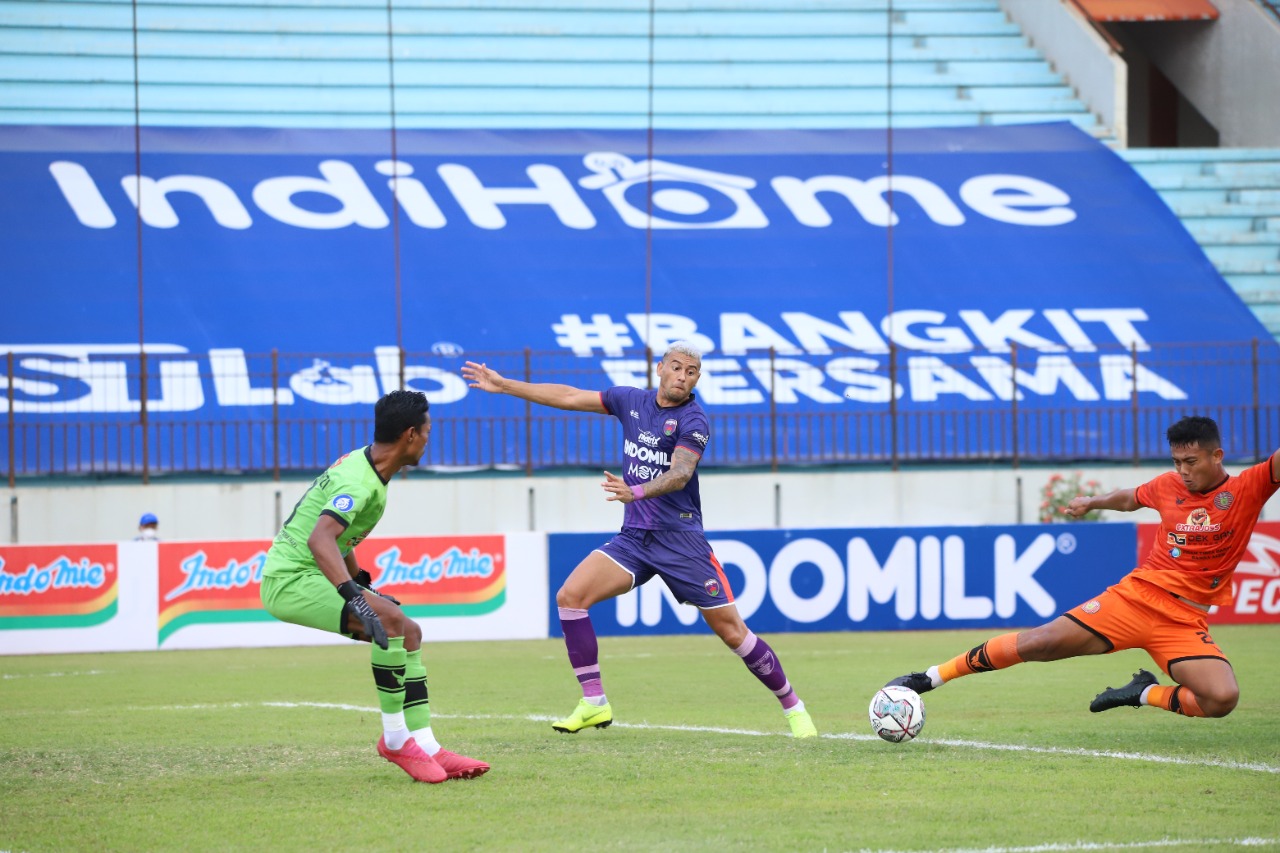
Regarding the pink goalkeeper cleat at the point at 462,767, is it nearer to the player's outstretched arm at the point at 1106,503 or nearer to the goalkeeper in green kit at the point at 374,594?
the goalkeeper in green kit at the point at 374,594

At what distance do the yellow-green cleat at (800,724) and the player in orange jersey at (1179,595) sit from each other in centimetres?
69

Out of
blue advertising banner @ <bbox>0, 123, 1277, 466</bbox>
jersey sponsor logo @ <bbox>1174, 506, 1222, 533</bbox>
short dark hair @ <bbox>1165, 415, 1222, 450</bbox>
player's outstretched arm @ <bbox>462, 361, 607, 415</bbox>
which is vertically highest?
blue advertising banner @ <bbox>0, 123, 1277, 466</bbox>

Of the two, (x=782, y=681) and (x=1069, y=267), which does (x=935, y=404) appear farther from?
(x=782, y=681)

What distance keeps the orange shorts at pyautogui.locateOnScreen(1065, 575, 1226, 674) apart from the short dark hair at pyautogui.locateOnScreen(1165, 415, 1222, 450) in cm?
83

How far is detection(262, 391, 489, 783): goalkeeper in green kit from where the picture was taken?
7.57m

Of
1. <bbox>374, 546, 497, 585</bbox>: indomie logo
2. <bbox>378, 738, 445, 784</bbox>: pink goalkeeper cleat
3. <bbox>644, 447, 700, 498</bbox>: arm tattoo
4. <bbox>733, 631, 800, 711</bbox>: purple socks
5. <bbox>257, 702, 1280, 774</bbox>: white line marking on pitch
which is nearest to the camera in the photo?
<bbox>378, 738, 445, 784</bbox>: pink goalkeeper cleat

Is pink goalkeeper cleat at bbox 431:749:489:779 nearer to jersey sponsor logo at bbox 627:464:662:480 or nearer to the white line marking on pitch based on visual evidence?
the white line marking on pitch

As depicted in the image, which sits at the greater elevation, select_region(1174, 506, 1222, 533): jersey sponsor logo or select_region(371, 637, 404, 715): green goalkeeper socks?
select_region(1174, 506, 1222, 533): jersey sponsor logo

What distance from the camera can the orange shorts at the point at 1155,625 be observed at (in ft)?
27.8

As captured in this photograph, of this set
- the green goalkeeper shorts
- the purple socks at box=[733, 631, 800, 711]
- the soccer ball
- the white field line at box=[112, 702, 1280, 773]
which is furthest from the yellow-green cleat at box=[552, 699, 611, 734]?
the green goalkeeper shorts

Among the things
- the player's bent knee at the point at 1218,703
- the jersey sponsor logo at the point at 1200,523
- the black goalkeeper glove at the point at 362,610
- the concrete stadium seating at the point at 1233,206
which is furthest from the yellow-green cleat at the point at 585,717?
the concrete stadium seating at the point at 1233,206

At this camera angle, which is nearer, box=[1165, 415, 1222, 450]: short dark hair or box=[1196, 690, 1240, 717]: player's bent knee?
box=[1196, 690, 1240, 717]: player's bent knee

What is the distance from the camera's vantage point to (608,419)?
23062 mm

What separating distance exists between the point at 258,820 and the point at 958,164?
23.1 metres
